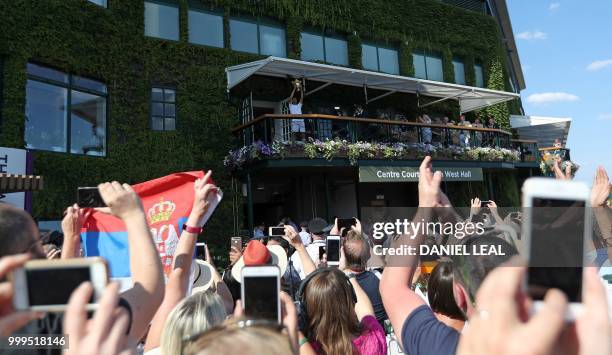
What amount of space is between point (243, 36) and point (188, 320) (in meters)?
14.9

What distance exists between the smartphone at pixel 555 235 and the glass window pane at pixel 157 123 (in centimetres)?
1357

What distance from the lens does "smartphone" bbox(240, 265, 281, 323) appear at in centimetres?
157

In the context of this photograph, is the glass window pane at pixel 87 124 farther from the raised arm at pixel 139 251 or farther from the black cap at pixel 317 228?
the raised arm at pixel 139 251

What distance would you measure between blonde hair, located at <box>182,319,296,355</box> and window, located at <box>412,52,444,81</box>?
19769mm

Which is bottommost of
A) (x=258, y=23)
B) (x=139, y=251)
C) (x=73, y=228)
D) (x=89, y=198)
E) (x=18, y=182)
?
(x=139, y=251)

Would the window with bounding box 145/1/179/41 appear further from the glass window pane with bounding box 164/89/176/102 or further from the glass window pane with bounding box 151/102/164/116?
the glass window pane with bounding box 151/102/164/116

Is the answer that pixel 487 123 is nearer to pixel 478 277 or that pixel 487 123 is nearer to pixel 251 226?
pixel 251 226

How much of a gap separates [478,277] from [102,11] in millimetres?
13747

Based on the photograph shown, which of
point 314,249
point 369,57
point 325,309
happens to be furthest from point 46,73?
point 369,57

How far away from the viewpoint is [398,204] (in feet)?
62.6

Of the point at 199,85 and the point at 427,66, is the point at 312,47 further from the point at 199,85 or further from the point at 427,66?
the point at 427,66

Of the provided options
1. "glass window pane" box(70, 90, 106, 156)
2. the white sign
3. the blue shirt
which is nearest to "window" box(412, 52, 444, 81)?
"glass window pane" box(70, 90, 106, 156)

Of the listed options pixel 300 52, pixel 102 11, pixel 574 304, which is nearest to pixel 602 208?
pixel 574 304

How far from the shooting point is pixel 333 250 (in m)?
5.28
